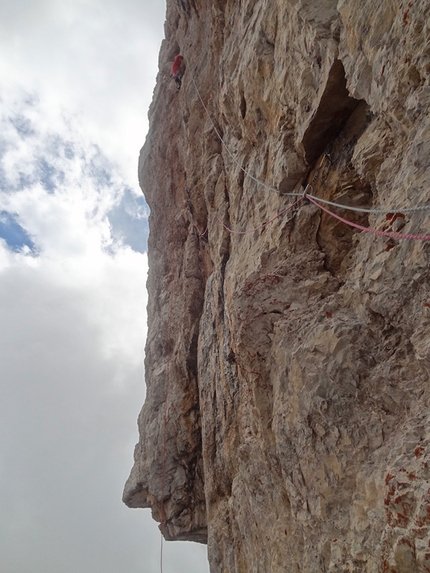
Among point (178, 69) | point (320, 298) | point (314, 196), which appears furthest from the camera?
point (178, 69)

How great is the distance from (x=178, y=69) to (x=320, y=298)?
11517 mm

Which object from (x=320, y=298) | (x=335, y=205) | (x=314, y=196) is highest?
(x=314, y=196)

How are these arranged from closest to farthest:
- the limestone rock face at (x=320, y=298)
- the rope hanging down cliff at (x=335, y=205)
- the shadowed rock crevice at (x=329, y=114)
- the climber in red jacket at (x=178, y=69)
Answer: the rope hanging down cliff at (x=335, y=205), the limestone rock face at (x=320, y=298), the shadowed rock crevice at (x=329, y=114), the climber in red jacket at (x=178, y=69)

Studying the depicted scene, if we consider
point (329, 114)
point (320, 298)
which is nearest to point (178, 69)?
point (329, 114)

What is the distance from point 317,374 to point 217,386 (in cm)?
447

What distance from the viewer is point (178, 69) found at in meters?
12.9

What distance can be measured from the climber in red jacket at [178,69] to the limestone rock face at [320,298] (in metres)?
3.51

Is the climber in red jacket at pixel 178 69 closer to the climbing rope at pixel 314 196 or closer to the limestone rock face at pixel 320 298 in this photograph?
the climbing rope at pixel 314 196

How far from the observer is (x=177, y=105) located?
45.1ft

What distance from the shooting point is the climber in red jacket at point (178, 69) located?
12.9 meters

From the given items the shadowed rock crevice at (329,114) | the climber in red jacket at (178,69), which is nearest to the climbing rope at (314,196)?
the shadowed rock crevice at (329,114)

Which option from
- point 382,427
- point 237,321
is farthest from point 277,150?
point 382,427

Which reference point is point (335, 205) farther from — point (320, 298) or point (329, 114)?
point (329, 114)

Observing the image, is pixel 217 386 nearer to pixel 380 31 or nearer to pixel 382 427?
pixel 382 427
